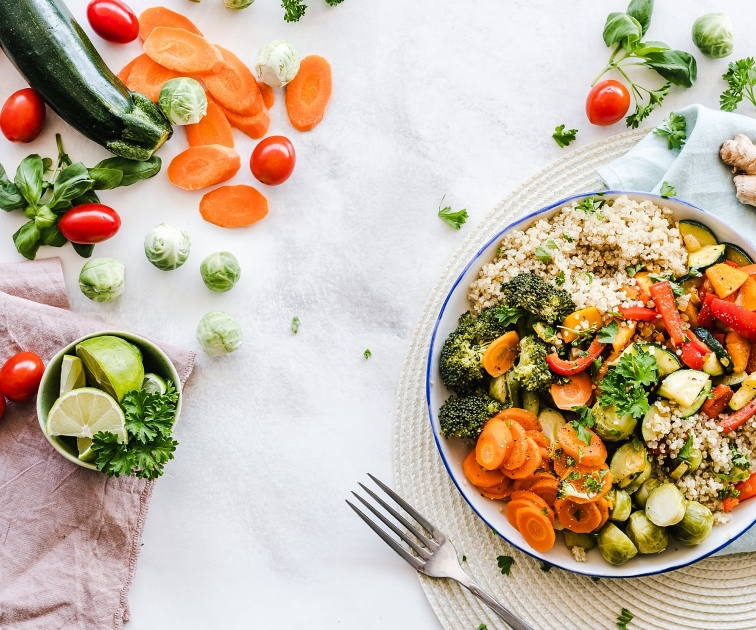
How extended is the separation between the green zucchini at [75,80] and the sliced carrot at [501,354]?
74.7 inches

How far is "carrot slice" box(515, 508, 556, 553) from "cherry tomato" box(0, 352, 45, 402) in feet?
7.45

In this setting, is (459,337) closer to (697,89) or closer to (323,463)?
(323,463)

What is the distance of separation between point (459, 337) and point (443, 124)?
116cm

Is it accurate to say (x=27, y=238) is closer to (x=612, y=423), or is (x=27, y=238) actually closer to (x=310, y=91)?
(x=310, y=91)

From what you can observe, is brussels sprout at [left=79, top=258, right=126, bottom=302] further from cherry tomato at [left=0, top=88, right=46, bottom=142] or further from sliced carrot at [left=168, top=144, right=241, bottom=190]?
cherry tomato at [left=0, top=88, right=46, bottom=142]

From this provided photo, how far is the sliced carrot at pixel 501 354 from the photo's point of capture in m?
2.86

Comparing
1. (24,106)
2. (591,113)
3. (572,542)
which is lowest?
(572,542)

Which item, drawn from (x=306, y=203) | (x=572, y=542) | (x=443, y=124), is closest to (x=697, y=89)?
(x=443, y=124)

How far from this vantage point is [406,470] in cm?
329

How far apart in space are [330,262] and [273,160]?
0.57 meters

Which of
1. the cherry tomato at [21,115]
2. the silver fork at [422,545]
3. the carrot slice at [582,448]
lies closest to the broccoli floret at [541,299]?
the carrot slice at [582,448]

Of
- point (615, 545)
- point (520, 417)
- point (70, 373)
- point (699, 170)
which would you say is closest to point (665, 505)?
point (615, 545)

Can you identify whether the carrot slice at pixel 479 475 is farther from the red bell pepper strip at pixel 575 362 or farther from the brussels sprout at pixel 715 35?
the brussels sprout at pixel 715 35

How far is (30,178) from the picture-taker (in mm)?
3240
